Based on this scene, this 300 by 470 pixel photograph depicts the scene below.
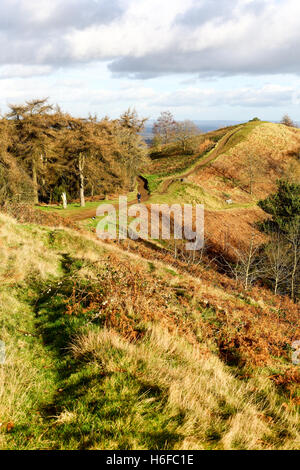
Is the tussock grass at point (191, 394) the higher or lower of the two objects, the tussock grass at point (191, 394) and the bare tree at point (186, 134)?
the lower

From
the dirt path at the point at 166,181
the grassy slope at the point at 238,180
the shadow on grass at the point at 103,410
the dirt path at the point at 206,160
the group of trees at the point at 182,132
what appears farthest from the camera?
the group of trees at the point at 182,132

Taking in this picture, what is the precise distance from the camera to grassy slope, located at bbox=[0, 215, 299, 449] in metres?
3.61

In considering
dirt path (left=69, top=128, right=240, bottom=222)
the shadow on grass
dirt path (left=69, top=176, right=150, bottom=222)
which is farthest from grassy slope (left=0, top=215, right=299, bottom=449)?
dirt path (left=69, top=128, right=240, bottom=222)

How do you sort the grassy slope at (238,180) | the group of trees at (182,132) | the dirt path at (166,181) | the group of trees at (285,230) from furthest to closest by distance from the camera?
the group of trees at (182,132)
the grassy slope at (238,180)
the dirt path at (166,181)
the group of trees at (285,230)

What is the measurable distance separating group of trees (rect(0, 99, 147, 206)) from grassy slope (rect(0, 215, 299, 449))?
2373cm

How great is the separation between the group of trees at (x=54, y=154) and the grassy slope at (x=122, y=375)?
934 inches

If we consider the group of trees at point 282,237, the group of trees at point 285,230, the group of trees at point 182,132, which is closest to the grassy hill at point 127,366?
the group of trees at point 282,237

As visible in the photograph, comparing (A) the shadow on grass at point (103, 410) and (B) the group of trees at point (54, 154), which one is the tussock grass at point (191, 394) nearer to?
(A) the shadow on grass at point (103, 410)

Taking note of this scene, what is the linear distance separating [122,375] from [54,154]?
40.2m

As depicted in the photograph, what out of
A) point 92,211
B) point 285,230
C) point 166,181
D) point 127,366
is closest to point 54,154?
point 92,211

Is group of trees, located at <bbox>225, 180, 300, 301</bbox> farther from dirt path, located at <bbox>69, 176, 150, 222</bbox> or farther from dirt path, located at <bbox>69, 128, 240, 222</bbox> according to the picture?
dirt path, located at <bbox>69, 128, 240, 222</bbox>

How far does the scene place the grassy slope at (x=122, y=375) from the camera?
3605 millimetres

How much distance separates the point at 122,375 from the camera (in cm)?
457
